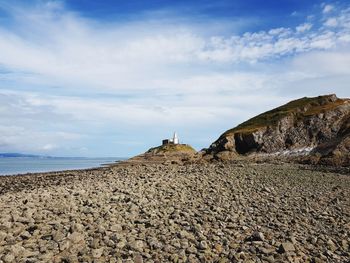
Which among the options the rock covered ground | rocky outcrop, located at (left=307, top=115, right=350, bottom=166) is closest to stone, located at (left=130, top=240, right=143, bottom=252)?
the rock covered ground

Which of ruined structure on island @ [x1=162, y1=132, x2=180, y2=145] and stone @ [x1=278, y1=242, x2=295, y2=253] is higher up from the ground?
ruined structure on island @ [x1=162, y1=132, x2=180, y2=145]

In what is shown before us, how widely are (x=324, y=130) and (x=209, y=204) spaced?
187 feet

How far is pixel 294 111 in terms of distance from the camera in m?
78.8

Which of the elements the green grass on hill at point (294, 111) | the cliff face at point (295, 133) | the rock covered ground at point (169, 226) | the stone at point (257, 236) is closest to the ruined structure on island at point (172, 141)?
the green grass on hill at point (294, 111)

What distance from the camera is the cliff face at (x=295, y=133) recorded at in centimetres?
6806

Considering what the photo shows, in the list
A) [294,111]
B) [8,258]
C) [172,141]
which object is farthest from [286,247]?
Answer: [172,141]

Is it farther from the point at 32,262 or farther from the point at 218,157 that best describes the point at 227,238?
the point at 218,157

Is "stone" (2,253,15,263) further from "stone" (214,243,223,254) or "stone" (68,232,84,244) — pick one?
"stone" (214,243,223,254)

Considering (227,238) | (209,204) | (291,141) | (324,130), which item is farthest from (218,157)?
(227,238)

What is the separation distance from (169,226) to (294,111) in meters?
68.8

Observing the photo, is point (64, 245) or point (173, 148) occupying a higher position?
point (173, 148)

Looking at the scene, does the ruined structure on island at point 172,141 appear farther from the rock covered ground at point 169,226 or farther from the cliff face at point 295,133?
the rock covered ground at point 169,226

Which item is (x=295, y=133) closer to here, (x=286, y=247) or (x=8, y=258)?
(x=286, y=247)

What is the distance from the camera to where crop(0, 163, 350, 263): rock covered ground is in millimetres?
12680
